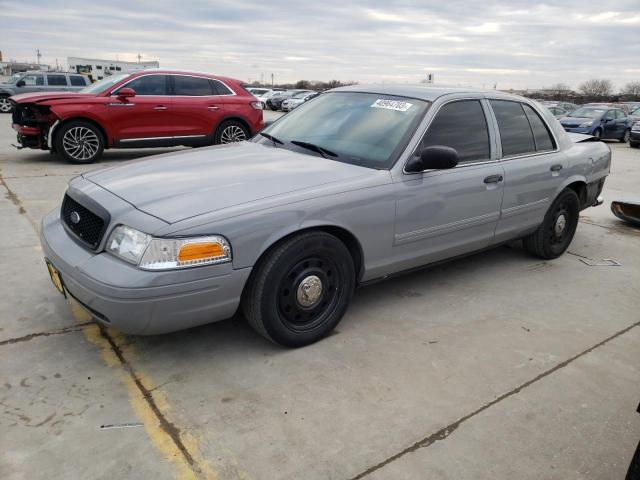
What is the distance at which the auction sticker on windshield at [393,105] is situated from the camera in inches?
147

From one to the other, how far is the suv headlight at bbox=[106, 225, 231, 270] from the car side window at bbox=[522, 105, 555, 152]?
317cm

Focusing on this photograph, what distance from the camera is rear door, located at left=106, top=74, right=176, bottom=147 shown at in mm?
9242

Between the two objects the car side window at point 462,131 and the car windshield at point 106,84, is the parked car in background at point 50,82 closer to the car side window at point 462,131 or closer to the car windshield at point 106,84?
the car windshield at point 106,84

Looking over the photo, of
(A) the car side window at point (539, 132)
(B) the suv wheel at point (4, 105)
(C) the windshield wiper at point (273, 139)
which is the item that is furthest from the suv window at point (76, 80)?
(A) the car side window at point (539, 132)

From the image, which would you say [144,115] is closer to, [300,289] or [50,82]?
[300,289]

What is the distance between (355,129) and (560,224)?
2.46 m

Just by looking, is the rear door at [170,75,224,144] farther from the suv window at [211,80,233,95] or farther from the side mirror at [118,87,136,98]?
the side mirror at [118,87,136,98]

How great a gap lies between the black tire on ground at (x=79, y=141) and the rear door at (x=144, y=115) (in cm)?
33

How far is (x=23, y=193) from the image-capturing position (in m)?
6.79

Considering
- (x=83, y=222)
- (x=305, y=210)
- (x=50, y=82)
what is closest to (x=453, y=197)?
(x=305, y=210)

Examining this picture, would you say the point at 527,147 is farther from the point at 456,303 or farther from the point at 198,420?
the point at 198,420

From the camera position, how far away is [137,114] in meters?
9.40

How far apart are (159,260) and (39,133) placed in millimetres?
7718

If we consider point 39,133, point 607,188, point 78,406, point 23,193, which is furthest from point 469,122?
point 39,133
